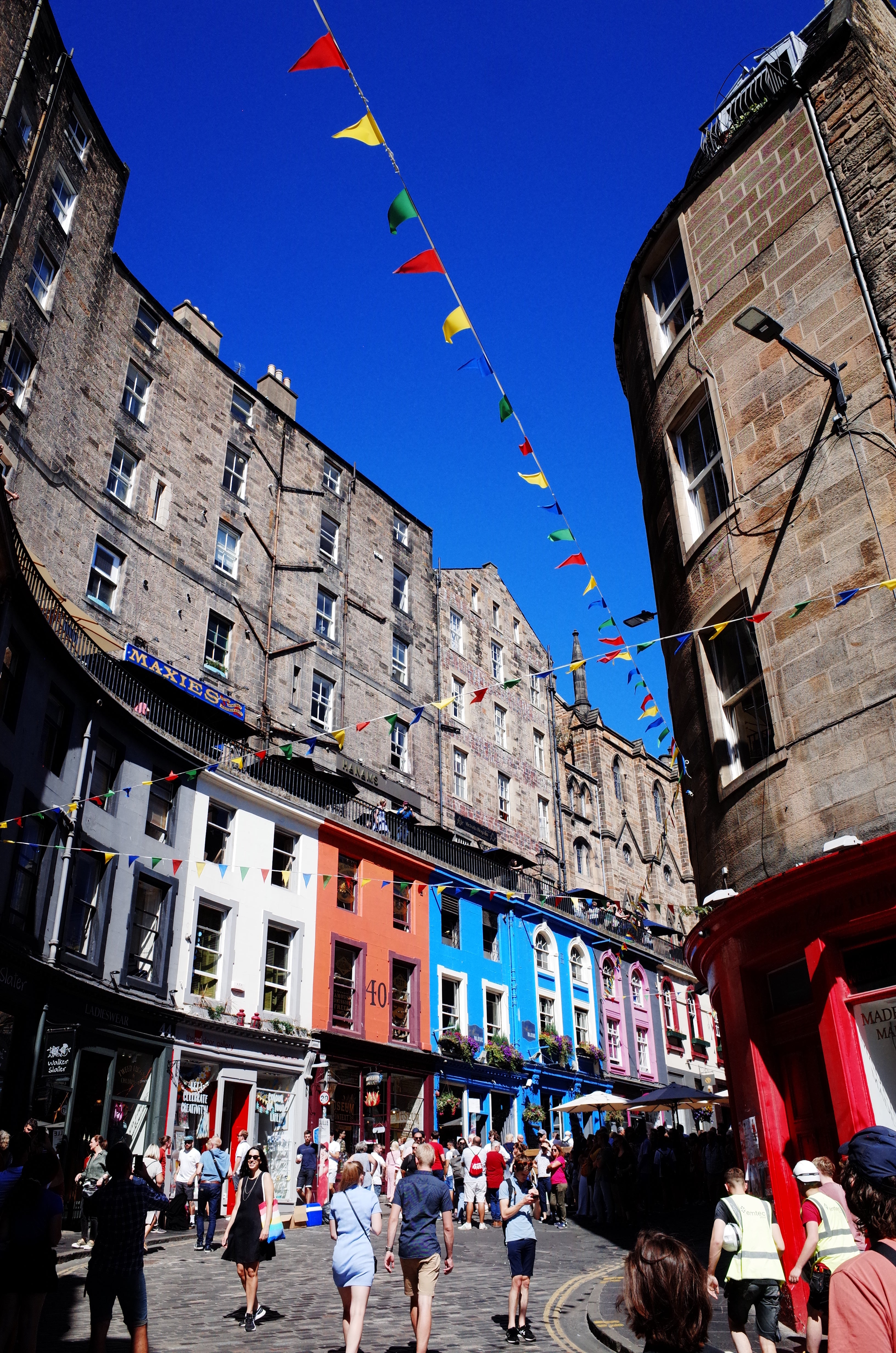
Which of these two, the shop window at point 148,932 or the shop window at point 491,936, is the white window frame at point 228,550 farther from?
the shop window at point 491,936

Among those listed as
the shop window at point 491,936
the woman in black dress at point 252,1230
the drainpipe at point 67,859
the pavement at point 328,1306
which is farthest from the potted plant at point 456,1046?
the woman in black dress at point 252,1230

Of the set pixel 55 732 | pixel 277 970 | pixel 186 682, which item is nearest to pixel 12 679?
pixel 55 732

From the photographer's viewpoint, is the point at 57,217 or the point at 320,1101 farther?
the point at 57,217

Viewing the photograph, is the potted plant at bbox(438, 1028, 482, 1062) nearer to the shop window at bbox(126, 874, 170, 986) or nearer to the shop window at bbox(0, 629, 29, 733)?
the shop window at bbox(126, 874, 170, 986)

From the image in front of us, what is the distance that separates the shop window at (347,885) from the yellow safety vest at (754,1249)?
20327 mm

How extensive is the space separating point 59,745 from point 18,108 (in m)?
14.6

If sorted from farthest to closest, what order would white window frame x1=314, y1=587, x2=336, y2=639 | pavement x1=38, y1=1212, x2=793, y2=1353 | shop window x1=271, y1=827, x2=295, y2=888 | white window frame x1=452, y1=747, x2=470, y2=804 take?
white window frame x1=452, y1=747, x2=470, y2=804, white window frame x1=314, y1=587, x2=336, y2=639, shop window x1=271, y1=827, x2=295, y2=888, pavement x1=38, y1=1212, x2=793, y2=1353

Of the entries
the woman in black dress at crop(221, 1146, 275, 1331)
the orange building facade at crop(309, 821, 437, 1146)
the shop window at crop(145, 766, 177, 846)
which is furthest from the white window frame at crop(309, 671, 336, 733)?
the woman in black dress at crop(221, 1146, 275, 1331)

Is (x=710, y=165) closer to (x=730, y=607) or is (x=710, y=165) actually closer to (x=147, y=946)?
(x=730, y=607)

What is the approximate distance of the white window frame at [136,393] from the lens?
28078 millimetres

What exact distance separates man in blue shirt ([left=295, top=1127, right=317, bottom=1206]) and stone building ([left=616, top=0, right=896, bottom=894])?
10856mm

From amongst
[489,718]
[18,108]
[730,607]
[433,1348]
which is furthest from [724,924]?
[489,718]

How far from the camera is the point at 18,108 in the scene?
2302 cm

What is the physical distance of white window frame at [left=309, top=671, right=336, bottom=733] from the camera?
30797 mm
